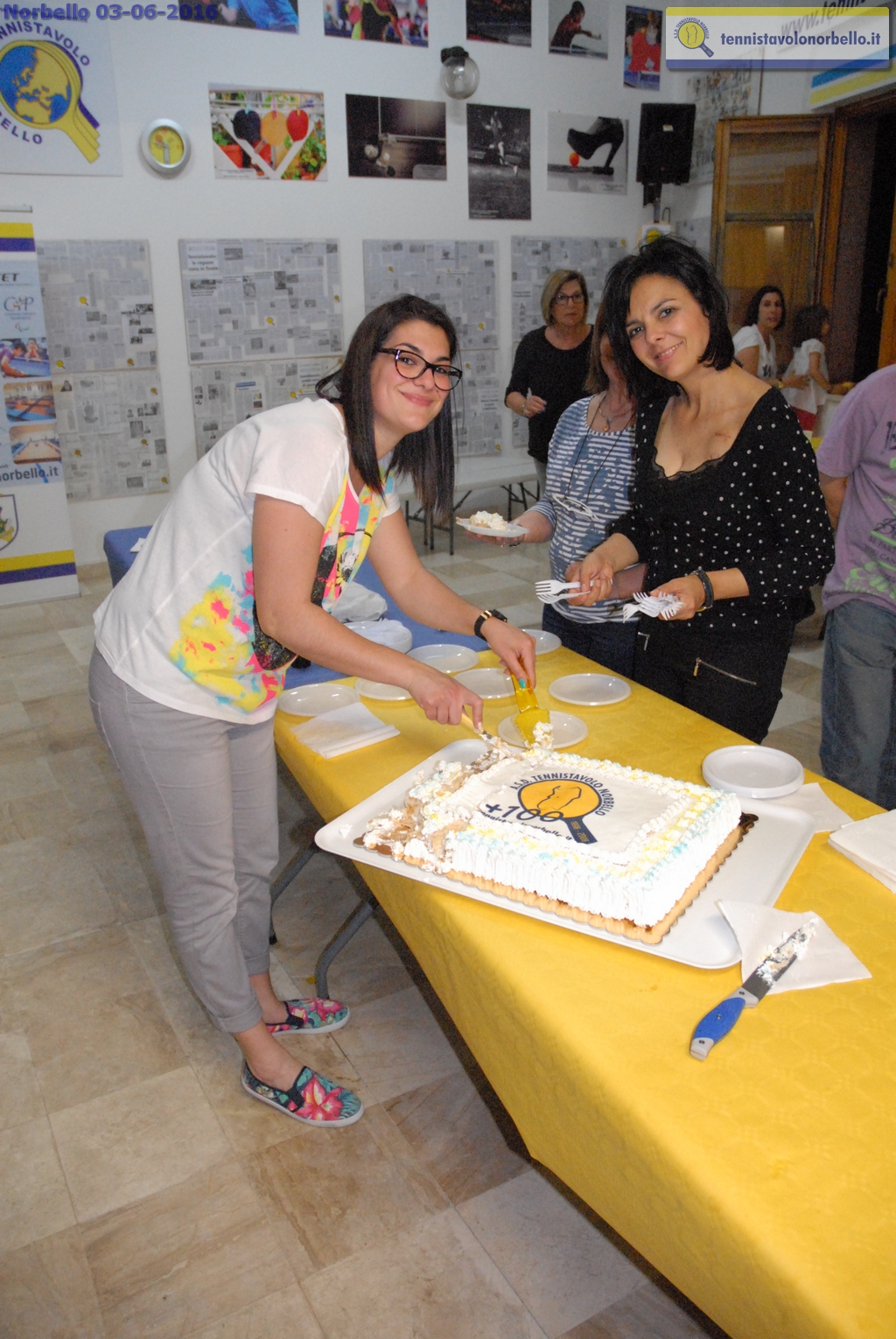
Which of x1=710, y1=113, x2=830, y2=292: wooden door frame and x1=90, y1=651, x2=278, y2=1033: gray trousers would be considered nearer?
x1=90, y1=651, x2=278, y2=1033: gray trousers

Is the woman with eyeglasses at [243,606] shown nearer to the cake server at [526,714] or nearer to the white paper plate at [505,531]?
the cake server at [526,714]

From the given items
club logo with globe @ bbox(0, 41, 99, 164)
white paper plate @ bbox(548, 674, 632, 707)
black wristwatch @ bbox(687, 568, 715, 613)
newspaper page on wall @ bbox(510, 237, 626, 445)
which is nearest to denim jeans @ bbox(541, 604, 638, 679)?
white paper plate @ bbox(548, 674, 632, 707)

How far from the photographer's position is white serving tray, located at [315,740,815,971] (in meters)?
1.12

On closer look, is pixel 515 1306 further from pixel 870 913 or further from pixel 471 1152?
pixel 870 913

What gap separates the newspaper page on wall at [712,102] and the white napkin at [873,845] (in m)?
6.48

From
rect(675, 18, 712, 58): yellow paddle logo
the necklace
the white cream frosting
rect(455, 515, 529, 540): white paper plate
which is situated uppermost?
rect(675, 18, 712, 58): yellow paddle logo

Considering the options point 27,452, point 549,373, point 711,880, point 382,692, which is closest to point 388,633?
point 382,692

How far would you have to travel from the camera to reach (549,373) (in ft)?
15.9

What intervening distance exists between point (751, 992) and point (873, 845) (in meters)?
0.37

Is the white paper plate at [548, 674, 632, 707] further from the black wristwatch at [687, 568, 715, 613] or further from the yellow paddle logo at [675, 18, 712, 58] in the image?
the yellow paddle logo at [675, 18, 712, 58]

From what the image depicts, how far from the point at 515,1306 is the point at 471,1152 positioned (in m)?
0.30

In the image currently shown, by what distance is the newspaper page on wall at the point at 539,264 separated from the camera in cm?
687

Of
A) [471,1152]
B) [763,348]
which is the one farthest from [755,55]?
[471,1152]

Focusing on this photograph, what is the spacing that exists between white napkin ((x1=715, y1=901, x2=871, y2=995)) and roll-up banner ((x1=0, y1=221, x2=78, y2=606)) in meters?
5.03
